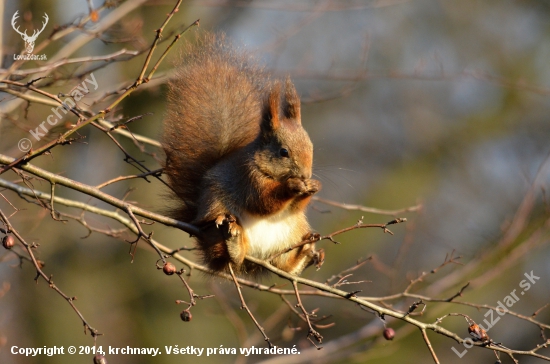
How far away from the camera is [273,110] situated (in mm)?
2795

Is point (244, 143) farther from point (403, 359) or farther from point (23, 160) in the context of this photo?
point (403, 359)

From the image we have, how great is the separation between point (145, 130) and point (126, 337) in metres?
2.26

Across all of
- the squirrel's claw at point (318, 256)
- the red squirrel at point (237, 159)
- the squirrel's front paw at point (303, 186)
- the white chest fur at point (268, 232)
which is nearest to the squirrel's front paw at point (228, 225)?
the red squirrel at point (237, 159)

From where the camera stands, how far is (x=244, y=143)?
3039mm

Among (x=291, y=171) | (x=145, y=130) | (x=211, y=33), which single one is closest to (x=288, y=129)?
(x=291, y=171)

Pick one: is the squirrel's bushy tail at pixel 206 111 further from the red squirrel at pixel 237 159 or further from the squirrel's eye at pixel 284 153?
the squirrel's eye at pixel 284 153

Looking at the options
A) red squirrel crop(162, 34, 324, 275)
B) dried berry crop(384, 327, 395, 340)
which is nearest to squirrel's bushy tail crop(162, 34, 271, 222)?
red squirrel crop(162, 34, 324, 275)

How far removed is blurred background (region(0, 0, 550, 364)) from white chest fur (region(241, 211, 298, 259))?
1798mm

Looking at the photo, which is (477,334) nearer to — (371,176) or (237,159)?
(237,159)

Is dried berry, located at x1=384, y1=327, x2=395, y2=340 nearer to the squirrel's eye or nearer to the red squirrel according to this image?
the red squirrel

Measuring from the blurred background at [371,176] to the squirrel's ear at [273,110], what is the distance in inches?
65.3

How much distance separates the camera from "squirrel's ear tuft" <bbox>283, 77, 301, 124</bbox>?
110 inches

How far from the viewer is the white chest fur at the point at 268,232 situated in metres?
2.72

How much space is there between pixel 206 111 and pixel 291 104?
1.41 ft
